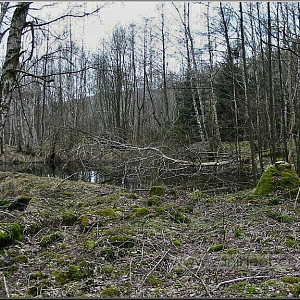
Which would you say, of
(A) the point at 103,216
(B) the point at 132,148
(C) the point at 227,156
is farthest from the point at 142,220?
(C) the point at 227,156

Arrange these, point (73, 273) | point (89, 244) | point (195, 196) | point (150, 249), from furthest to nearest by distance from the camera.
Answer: point (195, 196), point (89, 244), point (150, 249), point (73, 273)

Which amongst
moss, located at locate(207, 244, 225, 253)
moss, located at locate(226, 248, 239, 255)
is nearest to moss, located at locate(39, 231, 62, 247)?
moss, located at locate(207, 244, 225, 253)

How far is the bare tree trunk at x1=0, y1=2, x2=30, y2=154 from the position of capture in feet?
24.0

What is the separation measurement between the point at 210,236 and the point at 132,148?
19.4 feet

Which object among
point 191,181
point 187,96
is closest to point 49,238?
point 191,181

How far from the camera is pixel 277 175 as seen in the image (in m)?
10.0

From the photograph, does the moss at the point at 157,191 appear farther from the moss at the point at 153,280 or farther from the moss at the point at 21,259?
the moss at the point at 153,280

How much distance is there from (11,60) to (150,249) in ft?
14.7

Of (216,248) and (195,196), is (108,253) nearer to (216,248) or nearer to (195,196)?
(216,248)

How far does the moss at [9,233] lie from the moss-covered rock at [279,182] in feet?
19.9

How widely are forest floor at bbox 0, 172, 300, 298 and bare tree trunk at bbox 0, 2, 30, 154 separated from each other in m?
2.06

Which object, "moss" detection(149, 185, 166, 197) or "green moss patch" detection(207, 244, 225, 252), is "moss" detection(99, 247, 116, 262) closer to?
"green moss patch" detection(207, 244, 225, 252)

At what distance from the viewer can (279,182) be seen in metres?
9.90


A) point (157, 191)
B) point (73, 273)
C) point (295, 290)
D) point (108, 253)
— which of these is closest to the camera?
point (295, 290)
